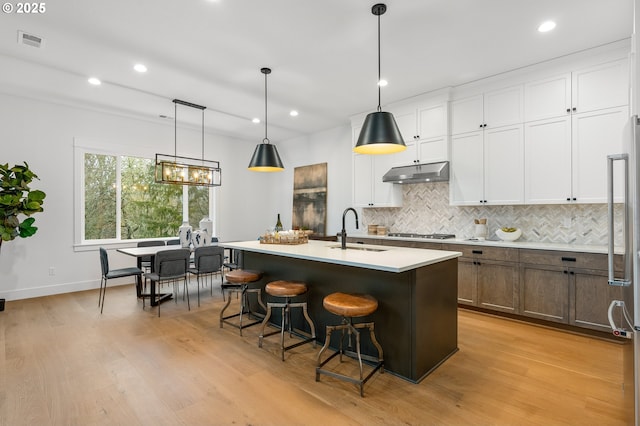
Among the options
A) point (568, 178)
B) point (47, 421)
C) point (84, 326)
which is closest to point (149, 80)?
point (84, 326)

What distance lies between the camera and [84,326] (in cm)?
365

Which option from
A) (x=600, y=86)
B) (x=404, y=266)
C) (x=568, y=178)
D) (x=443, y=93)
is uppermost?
(x=443, y=93)

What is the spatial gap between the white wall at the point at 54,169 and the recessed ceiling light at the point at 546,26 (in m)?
5.99

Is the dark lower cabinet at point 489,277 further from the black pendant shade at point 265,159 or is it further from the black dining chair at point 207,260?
the black dining chair at point 207,260

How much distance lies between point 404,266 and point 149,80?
13.4 feet

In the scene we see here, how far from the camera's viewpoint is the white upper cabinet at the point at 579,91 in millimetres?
3346

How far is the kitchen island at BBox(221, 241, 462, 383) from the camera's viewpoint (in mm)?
2422

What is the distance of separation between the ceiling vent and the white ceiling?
0.28 ft

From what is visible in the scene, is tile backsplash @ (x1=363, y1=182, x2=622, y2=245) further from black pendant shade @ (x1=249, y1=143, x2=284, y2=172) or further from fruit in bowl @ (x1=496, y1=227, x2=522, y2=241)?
black pendant shade @ (x1=249, y1=143, x2=284, y2=172)

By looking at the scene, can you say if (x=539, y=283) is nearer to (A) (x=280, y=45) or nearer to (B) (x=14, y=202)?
(A) (x=280, y=45)

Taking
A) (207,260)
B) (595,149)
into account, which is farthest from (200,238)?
(595,149)

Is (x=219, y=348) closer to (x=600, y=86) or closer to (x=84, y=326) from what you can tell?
(x=84, y=326)

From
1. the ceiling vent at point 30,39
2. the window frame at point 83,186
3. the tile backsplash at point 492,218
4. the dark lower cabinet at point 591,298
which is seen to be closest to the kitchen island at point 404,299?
the dark lower cabinet at point 591,298

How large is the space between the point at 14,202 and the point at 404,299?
484cm
